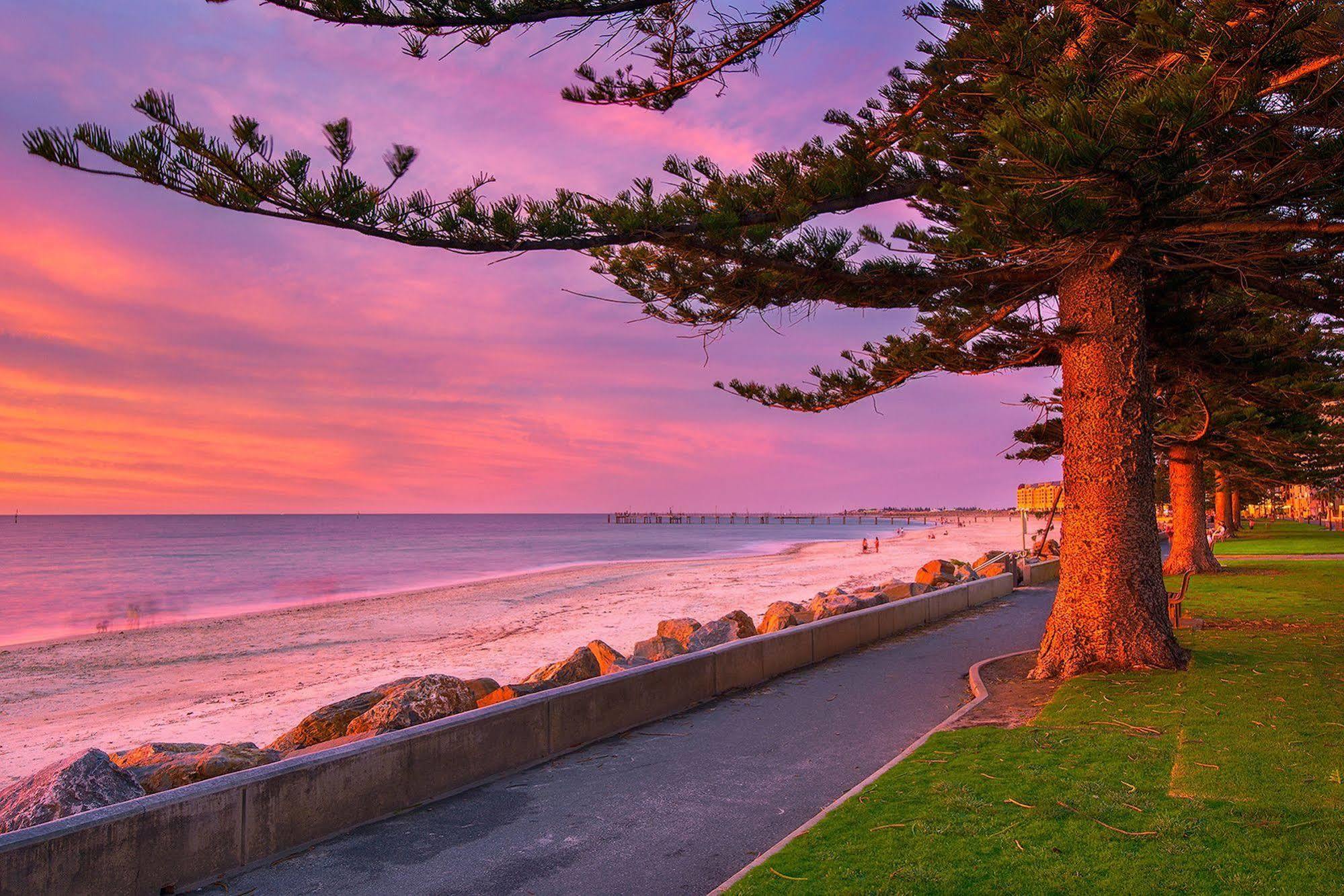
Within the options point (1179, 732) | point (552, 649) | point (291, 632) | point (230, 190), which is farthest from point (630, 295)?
point (291, 632)

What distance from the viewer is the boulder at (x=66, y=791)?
4184 mm

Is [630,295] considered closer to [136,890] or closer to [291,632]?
[136,890]

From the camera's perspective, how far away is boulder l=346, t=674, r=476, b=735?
19.7 feet

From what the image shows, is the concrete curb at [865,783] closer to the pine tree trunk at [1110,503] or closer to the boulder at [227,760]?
the pine tree trunk at [1110,503]

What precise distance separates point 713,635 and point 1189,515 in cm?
1473

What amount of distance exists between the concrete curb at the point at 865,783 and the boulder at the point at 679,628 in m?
4.04

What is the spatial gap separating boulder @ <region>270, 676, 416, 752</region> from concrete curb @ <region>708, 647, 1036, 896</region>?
3.89 metres

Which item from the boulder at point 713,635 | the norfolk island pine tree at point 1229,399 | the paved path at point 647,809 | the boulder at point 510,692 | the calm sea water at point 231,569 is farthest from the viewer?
the calm sea water at point 231,569

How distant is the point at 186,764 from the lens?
5199mm

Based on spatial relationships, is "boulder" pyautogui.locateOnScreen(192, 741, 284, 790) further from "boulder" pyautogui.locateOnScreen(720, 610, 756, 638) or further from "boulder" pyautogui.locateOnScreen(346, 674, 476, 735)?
"boulder" pyautogui.locateOnScreen(720, 610, 756, 638)

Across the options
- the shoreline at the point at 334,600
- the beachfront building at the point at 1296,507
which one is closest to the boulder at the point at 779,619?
the shoreline at the point at 334,600

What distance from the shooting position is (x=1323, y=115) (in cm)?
680

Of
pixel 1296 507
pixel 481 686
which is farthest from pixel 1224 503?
pixel 1296 507

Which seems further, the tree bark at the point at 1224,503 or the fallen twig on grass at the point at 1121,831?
the tree bark at the point at 1224,503
